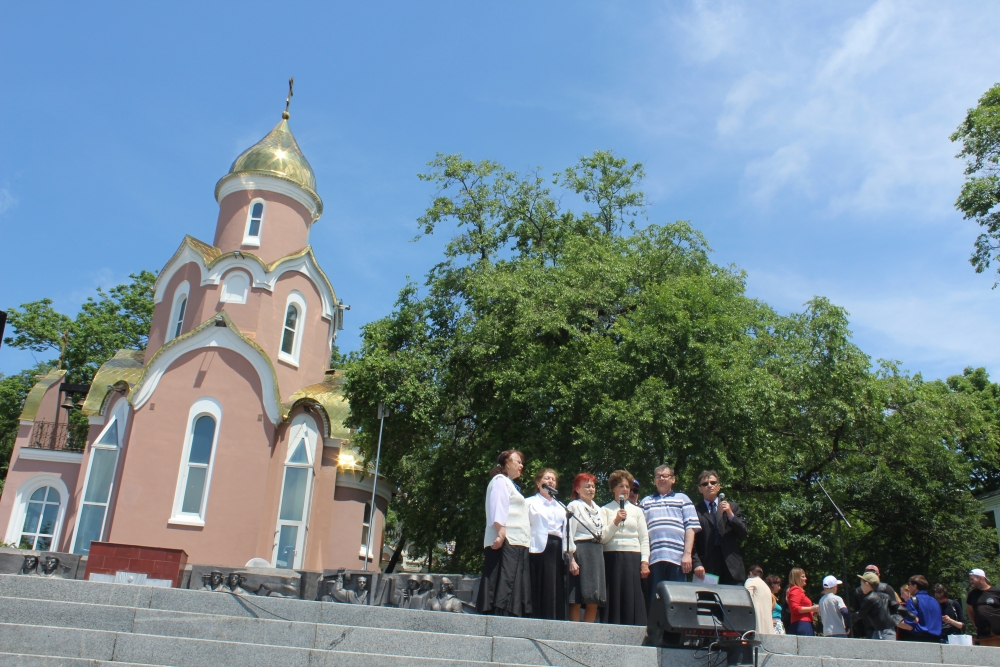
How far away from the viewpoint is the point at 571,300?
1706cm

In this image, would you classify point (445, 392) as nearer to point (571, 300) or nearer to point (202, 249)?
point (571, 300)

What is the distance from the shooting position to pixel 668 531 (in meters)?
7.82

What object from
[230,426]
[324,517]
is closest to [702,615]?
[230,426]

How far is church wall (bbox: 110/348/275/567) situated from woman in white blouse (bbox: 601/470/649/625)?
12335mm

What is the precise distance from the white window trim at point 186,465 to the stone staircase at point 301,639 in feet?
36.9

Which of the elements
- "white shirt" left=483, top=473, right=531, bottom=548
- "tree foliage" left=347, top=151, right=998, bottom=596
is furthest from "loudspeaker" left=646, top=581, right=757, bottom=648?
"tree foliage" left=347, top=151, right=998, bottom=596

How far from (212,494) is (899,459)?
15280 millimetres

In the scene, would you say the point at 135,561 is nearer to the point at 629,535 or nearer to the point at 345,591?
the point at 345,591

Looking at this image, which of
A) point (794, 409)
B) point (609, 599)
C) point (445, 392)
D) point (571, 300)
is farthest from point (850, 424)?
point (609, 599)

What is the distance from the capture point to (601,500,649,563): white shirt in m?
7.90

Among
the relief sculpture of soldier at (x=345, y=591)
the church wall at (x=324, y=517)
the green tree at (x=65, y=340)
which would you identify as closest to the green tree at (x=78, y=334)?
the green tree at (x=65, y=340)

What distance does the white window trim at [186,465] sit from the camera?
59.8 feet

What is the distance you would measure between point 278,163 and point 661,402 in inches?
565

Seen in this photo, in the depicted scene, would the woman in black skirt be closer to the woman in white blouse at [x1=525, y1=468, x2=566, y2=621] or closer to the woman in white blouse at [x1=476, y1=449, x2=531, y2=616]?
the woman in white blouse at [x1=525, y1=468, x2=566, y2=621]
